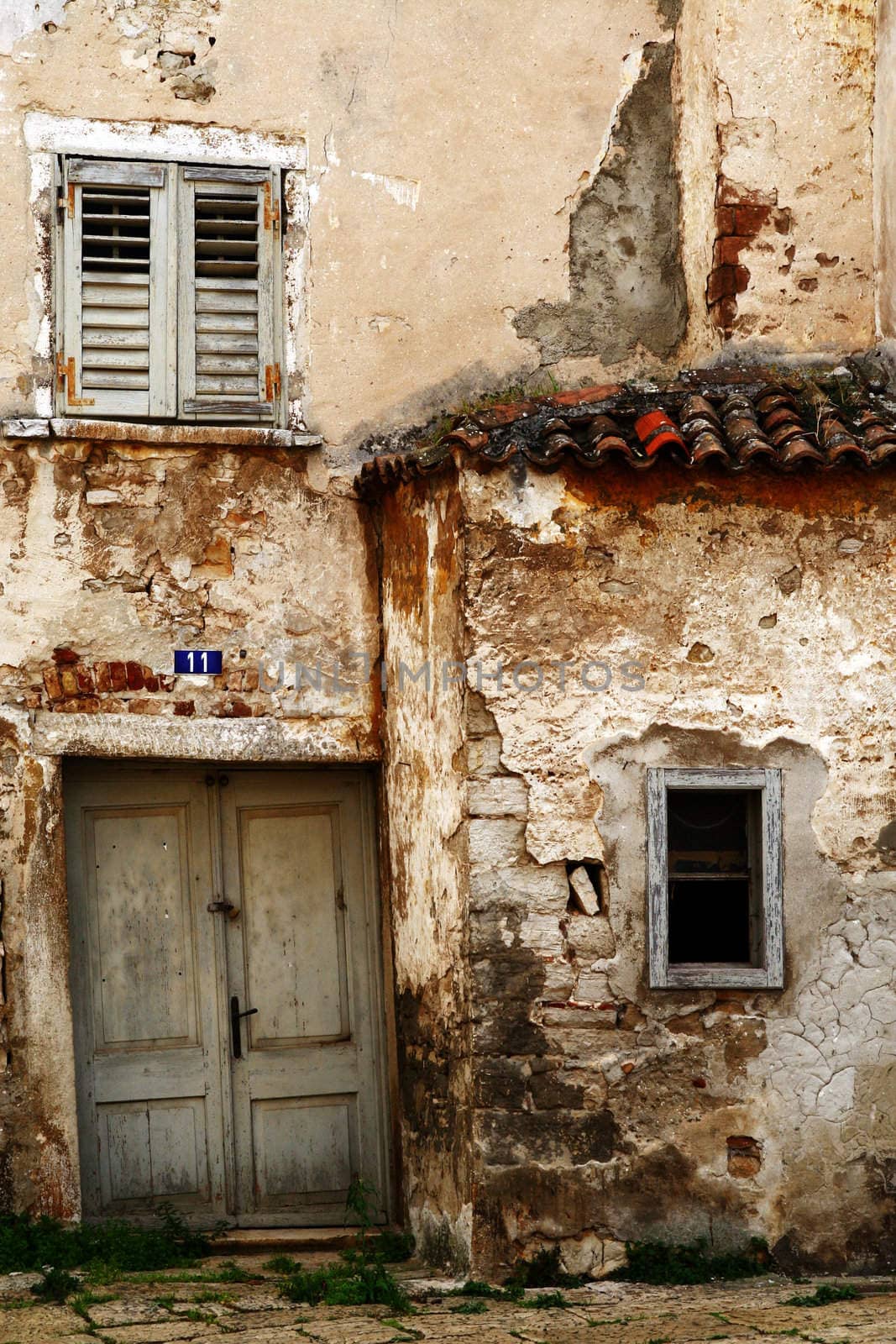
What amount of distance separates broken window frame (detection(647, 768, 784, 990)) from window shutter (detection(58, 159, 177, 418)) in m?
2.93

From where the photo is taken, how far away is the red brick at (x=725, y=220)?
6836mm

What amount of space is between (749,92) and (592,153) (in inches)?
31.7

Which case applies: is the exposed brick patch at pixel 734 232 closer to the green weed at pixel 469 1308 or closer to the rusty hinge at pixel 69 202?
the rusty hinge at pixel 69 202

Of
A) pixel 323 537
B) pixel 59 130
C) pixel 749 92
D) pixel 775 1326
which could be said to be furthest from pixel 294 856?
pixel 749 92

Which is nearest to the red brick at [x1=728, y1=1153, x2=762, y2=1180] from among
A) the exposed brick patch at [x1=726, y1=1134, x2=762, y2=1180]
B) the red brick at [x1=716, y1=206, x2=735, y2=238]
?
the exposed brick patch at [x1=726, y1=1134, x2=762, y2=1180]

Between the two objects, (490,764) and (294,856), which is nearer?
(490,764)

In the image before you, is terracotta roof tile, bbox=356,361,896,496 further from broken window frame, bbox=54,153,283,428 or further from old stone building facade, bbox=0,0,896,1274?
broken window frame, bbox=54,153,283,428

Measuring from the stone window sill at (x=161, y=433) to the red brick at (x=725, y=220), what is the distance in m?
2.12

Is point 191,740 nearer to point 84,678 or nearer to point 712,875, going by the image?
point 84,678

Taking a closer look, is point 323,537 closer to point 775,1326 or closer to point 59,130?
point 59,130

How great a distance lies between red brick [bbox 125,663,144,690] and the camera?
22.1 ft

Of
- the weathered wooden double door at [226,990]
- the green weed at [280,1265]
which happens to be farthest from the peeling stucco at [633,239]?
the green weed at [280,1265]

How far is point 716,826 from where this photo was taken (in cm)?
628

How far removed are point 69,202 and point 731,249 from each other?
10.2 feet
